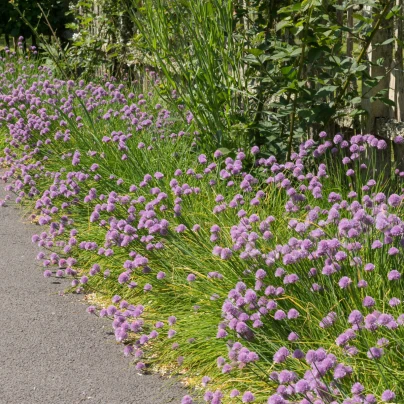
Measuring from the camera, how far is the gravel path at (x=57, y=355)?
3.58 metres

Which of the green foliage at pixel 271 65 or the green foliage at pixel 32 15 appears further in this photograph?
the green foliage at pixel 32 15

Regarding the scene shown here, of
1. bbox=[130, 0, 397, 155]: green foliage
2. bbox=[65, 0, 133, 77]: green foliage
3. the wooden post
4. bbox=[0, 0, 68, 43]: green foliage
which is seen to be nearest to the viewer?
bbox=[130, 0, 397, 155]: green foliage

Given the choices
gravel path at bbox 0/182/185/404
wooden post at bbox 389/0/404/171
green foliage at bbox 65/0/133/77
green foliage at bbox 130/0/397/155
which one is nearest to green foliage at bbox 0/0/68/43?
green foliage at bbox 65/0/133/77

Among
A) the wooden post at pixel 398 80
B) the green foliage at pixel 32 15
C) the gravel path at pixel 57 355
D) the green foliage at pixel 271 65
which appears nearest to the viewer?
the gravel path at pixel 57 355

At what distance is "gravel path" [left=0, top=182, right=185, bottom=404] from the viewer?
358cm

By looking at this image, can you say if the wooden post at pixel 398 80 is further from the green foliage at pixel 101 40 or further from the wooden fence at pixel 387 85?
the green foliage at pixel 101 40

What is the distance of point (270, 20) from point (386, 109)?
3.87ft

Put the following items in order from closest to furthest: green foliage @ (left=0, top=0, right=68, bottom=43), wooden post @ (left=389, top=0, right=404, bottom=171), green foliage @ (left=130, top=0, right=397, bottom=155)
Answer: green foliage @ (left=130, top=0, right=397, bottom=155) → wooden post @ (left=389, top=0, right=404, bottom=171) → green foliage @ (left=0, top=0, right=68, bottom=43)

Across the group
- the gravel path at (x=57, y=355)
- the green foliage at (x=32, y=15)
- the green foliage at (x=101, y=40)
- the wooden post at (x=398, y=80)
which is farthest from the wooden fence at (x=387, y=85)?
the green foliage at (x=32, y=15)

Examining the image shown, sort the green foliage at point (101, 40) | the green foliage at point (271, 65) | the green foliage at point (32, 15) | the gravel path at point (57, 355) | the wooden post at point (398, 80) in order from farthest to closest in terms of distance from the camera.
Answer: the green foliage at point (32, 15) → the green foliage at point (101, 40) → the wooden post at point (398, 80) → the green foliage at point (271, 65) → the gravel path at point (57, 355)

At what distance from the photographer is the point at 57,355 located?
158 inches

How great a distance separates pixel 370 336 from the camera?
304 centimetres

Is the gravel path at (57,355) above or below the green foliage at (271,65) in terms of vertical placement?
below

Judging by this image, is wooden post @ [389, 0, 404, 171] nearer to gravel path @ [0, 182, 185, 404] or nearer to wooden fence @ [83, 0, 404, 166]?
wooden fence @ [83, 0, 404, 166]
